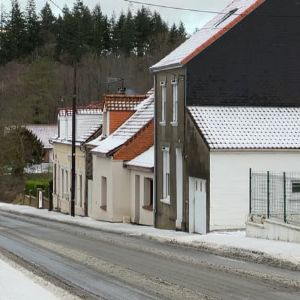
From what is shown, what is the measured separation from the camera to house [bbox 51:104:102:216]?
4284 centimetres

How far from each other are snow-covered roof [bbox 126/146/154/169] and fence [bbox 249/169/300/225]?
925 cm

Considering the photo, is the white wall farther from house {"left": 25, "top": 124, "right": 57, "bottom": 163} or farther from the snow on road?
house {"left": 25, "top": 124, "right": 57, "bottom": 163}

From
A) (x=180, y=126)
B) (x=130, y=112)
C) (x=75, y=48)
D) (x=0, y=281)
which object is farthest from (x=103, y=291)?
(x=75, y=48)

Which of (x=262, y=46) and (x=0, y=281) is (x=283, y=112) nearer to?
(x=262, y=46)

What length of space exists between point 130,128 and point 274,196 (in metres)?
14.7

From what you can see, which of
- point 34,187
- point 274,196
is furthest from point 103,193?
point 34,187

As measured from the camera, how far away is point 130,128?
35.7 metres

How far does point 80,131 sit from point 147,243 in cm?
2469

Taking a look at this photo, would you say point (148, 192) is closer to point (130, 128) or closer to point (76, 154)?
point (130, 128)

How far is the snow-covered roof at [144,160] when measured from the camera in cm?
3230

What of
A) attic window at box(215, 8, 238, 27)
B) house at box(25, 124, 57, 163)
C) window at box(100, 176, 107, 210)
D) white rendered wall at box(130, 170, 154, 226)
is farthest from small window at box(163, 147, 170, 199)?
house at box(25, 124, 57, 163)

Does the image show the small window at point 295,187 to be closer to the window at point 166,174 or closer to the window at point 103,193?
the window at point 166,174

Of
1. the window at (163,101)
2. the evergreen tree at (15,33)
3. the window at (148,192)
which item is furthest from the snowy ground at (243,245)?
the evergreen tree at (15,33)

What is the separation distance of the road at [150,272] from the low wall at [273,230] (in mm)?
Result: 2596
